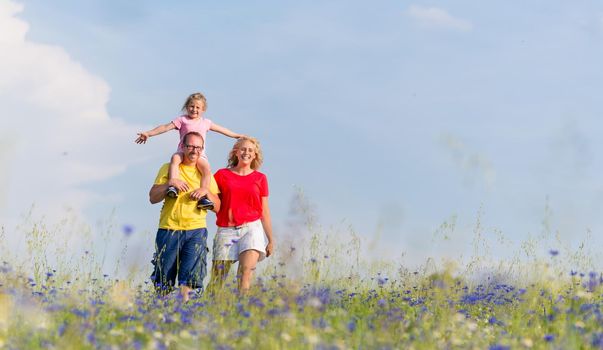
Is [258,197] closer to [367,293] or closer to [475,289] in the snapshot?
[367,293]

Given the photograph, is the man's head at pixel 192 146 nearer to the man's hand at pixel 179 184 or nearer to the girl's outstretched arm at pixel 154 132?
the man's hand at pixel 179 184

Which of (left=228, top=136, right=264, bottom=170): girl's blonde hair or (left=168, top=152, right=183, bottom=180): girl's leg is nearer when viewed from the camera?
(left=168, top=152, right=183, bottom=180): girl's leg

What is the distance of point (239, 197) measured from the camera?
325 inches

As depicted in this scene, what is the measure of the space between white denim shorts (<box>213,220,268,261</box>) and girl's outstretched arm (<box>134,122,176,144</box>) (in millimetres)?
2675

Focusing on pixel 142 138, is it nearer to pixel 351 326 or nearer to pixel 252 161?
pixel 252 161

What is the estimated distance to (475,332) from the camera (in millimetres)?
6273

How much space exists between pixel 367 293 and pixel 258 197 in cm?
181

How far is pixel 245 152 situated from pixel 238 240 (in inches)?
40.2

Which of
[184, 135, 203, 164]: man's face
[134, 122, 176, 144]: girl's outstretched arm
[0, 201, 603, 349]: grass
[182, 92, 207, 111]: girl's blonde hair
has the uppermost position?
[182, 92, 207, 111]: girl's blonde hair

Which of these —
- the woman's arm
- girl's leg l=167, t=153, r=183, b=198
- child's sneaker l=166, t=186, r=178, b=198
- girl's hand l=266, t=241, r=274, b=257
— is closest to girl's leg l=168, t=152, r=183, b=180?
girl's leg l=167, t=153, r=183, b=198

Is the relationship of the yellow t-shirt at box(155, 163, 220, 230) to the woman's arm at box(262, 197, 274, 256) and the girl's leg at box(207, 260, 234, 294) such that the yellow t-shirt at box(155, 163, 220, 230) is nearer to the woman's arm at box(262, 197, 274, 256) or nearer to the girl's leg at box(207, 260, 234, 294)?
the girl's leg at box(207, 260, 234, 294)

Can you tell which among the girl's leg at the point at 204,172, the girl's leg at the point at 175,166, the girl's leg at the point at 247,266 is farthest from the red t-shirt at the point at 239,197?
the girl's leg at the point at 175,166

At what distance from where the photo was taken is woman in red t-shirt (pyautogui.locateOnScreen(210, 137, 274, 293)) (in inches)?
319

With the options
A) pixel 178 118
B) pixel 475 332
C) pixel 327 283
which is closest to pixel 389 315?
pixel 475 332
